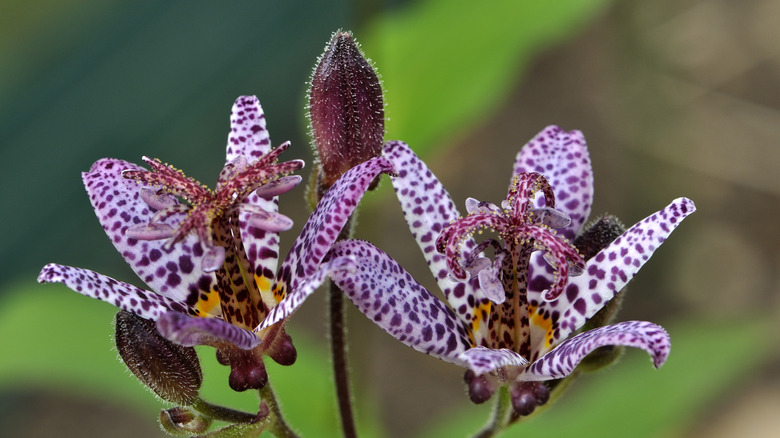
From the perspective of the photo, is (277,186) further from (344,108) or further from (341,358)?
(341,358)

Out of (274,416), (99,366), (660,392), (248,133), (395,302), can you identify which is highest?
(248,133)

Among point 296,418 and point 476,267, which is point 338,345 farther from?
point 296,418

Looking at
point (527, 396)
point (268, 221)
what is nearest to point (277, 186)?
point (268, 221)

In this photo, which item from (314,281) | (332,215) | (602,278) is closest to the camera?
(314,281)

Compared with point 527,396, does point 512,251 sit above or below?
above

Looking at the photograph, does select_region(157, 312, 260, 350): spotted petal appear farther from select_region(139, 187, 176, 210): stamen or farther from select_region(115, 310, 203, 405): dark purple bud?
select_region(139, 187, 176, 210): stamen

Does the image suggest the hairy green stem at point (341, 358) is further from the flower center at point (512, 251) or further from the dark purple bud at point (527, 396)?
the dark purple bud at point (527, 396)

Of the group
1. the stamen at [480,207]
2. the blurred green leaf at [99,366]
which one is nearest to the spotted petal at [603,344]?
the stamen at [480,207]
